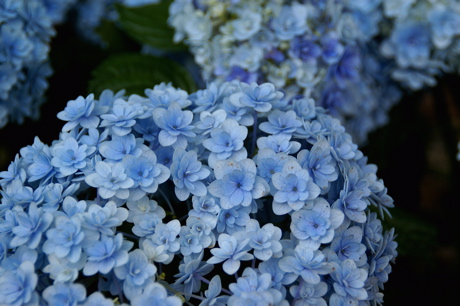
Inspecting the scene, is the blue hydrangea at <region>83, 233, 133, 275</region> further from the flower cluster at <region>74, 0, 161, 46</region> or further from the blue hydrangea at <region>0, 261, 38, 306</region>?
the flower cluster at <region>74, 0, 161, 46</region>

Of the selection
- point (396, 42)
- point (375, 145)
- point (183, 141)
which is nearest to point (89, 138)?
point (183, 141)

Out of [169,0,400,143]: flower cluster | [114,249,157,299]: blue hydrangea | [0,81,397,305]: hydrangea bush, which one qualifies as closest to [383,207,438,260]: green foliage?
[169,0,400,143]: flower cluster

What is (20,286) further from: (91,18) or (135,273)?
(91,18)

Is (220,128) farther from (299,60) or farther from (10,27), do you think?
(10,27)

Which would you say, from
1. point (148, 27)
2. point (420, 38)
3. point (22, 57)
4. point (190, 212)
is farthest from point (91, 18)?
point (190, 212)

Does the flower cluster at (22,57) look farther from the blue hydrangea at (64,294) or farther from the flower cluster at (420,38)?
the flower cluster at (420,38)

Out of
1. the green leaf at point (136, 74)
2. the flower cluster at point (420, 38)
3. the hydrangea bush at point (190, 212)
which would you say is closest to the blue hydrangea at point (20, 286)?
the hydrangea bush at point (190, 212)
